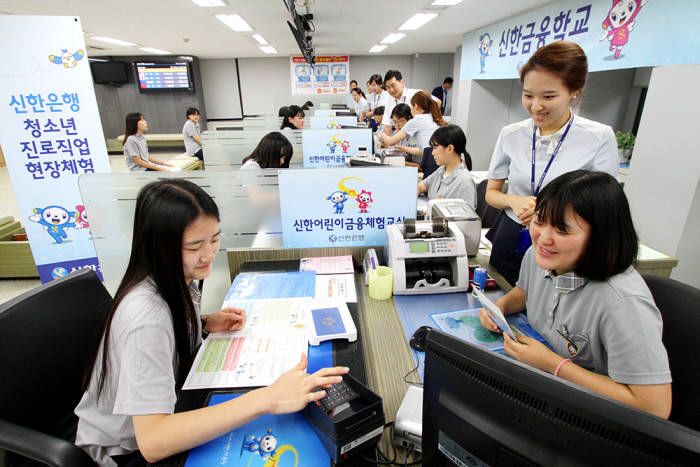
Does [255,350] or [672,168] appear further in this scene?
[672,168]

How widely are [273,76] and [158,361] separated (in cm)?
1298

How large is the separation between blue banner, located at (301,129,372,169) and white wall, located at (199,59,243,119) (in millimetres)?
9512

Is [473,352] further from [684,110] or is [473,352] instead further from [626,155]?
[626,155]

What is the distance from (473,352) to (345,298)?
0.90 metres

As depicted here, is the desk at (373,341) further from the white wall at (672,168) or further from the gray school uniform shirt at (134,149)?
the gray school uniform shirt at (134,149)

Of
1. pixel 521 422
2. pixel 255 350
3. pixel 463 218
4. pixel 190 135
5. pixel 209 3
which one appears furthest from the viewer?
pixel 190 135

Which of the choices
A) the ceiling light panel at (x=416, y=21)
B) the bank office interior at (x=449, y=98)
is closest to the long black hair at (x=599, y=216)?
the bank office interior at (x=449, y=98)

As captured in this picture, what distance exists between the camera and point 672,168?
2330 millimetres

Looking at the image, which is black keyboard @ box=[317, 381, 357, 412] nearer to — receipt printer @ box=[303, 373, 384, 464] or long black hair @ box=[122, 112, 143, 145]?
receipt printer @ box=[303, 373, 384, 464]

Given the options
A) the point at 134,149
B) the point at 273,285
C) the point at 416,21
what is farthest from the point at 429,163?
the point at 134,149

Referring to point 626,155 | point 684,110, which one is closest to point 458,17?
point 626,155

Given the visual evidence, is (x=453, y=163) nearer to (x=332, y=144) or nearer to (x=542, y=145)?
(x=542, y=145)

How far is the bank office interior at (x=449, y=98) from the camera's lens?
2311 millimetres

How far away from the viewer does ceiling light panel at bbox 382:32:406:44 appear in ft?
22.5
